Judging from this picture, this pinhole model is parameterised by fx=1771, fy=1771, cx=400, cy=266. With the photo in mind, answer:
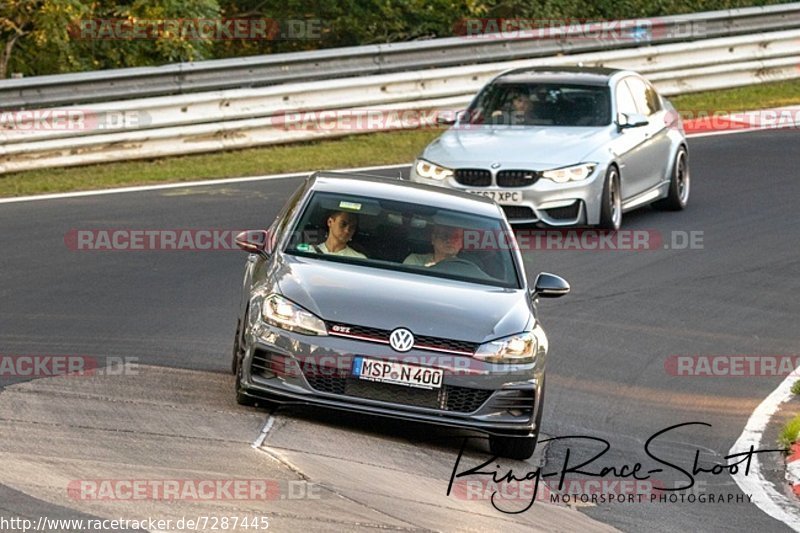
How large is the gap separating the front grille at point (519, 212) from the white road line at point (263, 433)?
745cm

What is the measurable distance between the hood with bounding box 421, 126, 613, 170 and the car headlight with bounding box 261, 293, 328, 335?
7.32m

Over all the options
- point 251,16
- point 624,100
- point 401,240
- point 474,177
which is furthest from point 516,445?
point 251,16

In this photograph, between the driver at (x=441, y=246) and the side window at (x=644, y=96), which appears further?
the side window at (x=644, y=96)

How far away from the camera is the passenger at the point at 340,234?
10836 millimetres

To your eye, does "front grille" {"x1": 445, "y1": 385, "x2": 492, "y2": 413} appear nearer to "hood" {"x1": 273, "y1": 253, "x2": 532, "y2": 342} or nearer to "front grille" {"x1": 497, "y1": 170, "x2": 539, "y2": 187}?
"hood" {"x1": 273, "y1": 253, "x2": 532, "y2": 342}

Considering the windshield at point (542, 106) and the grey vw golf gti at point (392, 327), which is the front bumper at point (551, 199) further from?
the grey vw golf gti at point (392, 327)

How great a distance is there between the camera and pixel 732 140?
2316 centimetres

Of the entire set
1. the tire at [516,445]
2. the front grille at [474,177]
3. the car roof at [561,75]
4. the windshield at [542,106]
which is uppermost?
the car roof at [561,75]

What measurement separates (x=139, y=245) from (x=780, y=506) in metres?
7.79

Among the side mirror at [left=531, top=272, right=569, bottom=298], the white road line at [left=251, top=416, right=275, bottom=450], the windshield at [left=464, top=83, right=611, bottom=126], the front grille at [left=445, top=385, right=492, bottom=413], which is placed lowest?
A: the white road line at [left=251, top=416, right=275, bottom=450]

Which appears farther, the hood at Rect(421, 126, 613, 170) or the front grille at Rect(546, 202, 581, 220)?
the hood at Rect(421, 126, 613, 170)

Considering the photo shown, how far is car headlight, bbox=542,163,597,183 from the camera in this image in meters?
17.0

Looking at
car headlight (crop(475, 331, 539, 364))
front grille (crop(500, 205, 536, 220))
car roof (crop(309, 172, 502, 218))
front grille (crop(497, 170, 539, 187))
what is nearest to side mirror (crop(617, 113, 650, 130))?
front grille (crop(497, 170, 539, 187))

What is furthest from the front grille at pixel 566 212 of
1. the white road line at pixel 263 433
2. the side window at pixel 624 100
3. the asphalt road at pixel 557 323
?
the white road line at pixel 263 433
